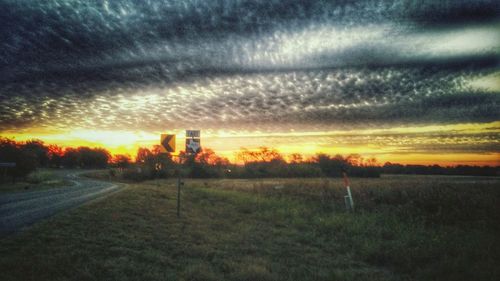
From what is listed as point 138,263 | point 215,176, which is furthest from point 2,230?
point 215,176

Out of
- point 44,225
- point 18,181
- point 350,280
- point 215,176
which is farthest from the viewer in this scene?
point 215,176

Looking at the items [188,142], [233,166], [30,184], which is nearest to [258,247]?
[188,142]

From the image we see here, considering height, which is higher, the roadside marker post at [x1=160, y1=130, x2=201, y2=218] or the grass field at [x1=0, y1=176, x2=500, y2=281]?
the roadside marker post at [x1=160, y1=130, x2=201, y2=218]

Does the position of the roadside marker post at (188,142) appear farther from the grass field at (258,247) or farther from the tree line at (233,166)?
the tree line at (233,166)

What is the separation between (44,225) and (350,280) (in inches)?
330

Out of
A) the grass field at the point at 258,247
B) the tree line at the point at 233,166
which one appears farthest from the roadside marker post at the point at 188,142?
the tree line at the point at 233,166

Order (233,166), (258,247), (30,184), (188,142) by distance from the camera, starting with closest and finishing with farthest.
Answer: (258,247)
(188,142)
(30,184)
(233,166)

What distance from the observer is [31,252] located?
546cm

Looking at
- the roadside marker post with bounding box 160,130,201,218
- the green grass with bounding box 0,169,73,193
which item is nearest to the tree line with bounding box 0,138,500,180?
the green grass with bounding box 0,169,73,193

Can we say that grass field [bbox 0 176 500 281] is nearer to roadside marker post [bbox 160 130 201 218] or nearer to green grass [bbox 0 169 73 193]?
roadside marker post [bbox 160 130 201 218]

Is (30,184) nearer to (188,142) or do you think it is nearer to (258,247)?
(188,142)

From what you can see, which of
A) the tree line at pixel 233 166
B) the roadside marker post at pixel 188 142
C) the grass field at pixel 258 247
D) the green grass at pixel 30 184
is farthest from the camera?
the tree line at pixel 233 166

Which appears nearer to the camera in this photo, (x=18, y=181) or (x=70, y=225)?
(x=70, y=225)

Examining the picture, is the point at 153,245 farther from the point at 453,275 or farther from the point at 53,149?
the point at 53,149
